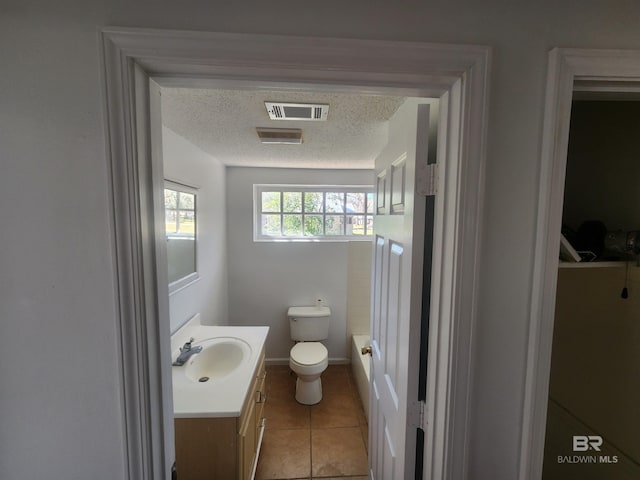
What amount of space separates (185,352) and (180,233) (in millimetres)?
765

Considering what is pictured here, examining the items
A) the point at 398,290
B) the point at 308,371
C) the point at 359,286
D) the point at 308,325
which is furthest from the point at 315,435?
the point at 398,290

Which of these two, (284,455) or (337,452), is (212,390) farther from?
(337,452)

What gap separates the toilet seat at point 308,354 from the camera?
233cm

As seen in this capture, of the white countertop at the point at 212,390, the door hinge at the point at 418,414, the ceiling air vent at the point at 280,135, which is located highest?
the ceiling air vent at the point at 280,135

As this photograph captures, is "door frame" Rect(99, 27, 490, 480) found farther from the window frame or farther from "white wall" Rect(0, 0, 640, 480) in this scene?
the window frame

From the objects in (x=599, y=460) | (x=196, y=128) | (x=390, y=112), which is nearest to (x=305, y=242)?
(x=196, y=128)

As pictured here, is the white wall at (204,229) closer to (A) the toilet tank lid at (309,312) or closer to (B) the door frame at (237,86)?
(A) the toilet tank lid at (309,312)

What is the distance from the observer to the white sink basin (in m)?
1.65

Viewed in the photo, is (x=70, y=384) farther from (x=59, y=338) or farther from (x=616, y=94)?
(x=616, y=94)

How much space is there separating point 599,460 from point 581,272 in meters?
0.70

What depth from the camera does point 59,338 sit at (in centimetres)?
61

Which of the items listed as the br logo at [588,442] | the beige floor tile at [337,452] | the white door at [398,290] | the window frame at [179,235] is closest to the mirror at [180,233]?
the window frame at [179,235]

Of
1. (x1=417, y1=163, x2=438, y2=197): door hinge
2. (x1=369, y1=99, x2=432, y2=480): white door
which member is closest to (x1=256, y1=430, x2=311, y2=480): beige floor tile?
(x1=369, y1=99, x2=432, y2=480): white door

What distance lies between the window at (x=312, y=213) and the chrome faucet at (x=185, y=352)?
4.68 feet
